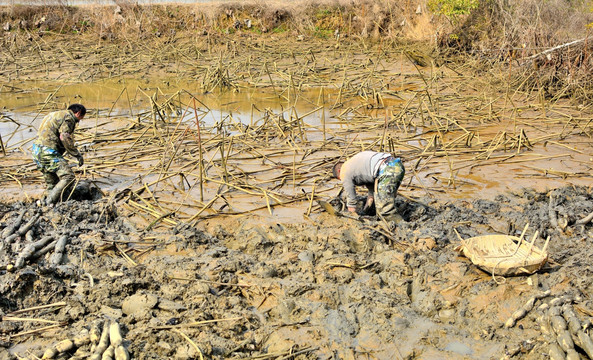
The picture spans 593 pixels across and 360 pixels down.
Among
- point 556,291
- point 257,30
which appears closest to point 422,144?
point 556,291

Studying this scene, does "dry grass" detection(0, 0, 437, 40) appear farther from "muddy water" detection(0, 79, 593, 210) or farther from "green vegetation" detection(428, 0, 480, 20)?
"muddy water" detection(0, 79, 593, 210)

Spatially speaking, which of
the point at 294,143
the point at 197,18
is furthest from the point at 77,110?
the point at 197,18

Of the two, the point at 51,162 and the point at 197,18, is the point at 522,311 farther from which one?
the point at 197,18

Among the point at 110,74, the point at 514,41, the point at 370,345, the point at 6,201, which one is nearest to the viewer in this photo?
the point at 370,345

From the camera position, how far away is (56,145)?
23.9 feet

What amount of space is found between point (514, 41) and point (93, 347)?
39.9ft

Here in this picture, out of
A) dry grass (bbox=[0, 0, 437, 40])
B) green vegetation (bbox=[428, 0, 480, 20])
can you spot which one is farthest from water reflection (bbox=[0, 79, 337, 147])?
dry grass (bbox=[0, 0, 437, 40])

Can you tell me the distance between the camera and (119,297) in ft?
16.5

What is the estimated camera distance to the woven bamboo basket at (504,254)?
4980mm

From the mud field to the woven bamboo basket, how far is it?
120 mm

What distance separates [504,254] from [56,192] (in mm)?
5434

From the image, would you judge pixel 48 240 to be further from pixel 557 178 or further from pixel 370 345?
pixel 557 178

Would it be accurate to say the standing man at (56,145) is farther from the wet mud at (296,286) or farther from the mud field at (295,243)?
the wet mud at (296,286)

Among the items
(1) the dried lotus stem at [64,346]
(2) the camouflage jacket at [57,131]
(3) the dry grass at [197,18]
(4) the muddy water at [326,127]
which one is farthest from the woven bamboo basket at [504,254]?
(3) the dry grass at [197,18]
